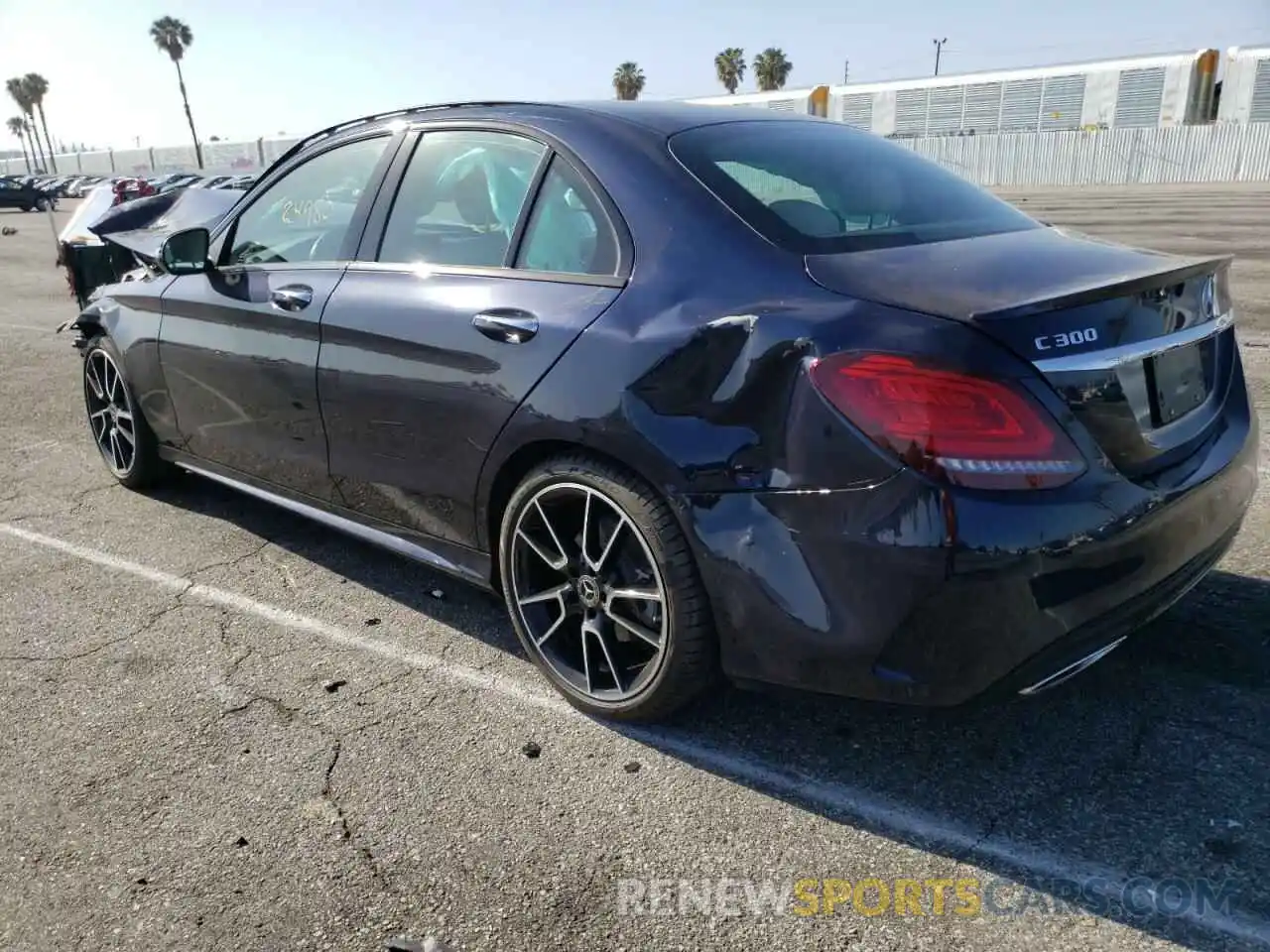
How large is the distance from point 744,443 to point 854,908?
1.04 metres

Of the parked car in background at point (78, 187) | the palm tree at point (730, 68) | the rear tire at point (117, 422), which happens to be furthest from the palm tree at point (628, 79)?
the rear tire at point (117, 422)

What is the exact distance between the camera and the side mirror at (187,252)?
4004 millimetres

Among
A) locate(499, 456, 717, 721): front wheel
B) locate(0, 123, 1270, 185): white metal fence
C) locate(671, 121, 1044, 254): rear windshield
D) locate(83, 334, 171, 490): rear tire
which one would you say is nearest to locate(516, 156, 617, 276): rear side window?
locate(671, 121, 1044, 254): rear windshield

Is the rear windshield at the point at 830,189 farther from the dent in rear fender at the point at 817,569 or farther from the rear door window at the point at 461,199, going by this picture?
the dent in rear fender at the point at 817,569

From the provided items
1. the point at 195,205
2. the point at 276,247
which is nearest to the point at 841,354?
the point at 276,247

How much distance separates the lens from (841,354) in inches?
86.7

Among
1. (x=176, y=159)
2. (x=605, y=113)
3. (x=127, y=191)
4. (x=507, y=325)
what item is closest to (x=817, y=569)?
(x=507, y=325)

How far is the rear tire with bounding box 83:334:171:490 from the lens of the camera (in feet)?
15.5

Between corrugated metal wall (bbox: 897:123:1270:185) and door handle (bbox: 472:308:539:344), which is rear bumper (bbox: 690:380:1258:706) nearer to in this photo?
door handle (bbox: 472:308:539:344)

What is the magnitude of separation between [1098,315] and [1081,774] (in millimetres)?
1152

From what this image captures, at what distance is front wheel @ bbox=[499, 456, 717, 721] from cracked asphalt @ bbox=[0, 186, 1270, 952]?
0.50 feet

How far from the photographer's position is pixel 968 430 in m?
2.10

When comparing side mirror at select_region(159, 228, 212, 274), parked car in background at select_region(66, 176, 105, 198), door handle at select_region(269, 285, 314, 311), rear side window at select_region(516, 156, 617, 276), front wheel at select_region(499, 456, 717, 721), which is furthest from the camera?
parked car in background at select_region(66, 176, 105, 198)

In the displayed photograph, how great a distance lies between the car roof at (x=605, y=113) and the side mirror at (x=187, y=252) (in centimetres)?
89
